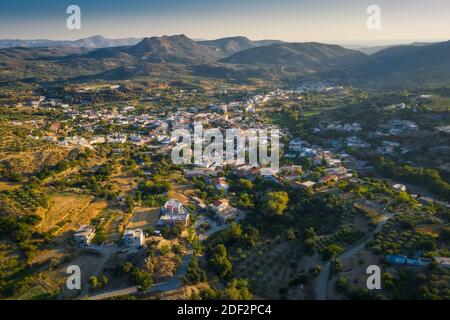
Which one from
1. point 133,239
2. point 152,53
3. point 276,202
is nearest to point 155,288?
point 133,239

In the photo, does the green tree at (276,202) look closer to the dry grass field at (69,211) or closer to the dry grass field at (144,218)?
the dry grass field at (144,218)

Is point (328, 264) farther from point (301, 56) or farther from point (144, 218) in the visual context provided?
point (301, 56)

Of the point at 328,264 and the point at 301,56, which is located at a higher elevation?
the point at 301,56

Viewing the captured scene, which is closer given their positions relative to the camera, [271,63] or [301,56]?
[271,63]

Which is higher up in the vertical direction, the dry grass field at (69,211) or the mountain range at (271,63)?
the mountain range at (271,63)

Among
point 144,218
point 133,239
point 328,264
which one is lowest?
point 328,264

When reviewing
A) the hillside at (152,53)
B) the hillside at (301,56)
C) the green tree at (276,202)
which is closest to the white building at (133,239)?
the green tree at (276,202)

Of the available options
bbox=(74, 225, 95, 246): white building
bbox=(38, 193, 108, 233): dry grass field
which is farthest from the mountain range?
bbox=(74, 225, 95, 246): white building
